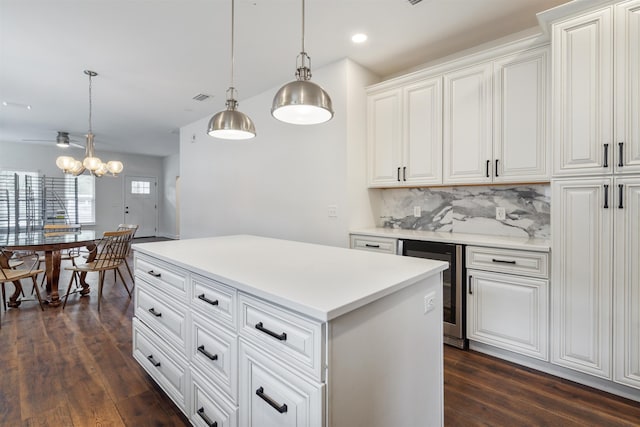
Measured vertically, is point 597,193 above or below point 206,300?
above

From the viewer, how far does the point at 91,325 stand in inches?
122

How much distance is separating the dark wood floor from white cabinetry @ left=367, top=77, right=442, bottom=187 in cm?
172

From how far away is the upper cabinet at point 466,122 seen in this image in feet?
8.00

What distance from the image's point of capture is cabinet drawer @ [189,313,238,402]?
4.34ft

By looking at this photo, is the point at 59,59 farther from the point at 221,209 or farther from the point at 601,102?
the point at 601,102

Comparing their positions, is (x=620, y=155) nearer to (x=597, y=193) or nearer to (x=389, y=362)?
(x=597, y=193)

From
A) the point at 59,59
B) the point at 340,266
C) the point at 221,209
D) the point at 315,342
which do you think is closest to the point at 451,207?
the point at 340,266

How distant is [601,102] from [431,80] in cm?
138

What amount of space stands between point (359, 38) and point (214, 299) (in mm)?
2688

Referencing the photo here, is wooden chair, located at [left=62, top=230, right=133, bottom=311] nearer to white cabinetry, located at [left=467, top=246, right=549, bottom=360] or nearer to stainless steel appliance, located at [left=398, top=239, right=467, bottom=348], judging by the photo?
stainless steel appliance, located at [left=398, top=239, right=467, bottom=348]

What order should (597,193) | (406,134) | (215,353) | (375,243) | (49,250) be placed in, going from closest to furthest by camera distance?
1. (215,353)
2. (597,193)
3. (375,243)
4. (406,134)
5. (49,250)

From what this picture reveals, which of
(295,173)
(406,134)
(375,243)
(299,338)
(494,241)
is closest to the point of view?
(299,338)

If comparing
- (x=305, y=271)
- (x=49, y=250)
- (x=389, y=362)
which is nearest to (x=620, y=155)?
(x=389, y=362)

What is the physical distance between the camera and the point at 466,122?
2.79 metres
